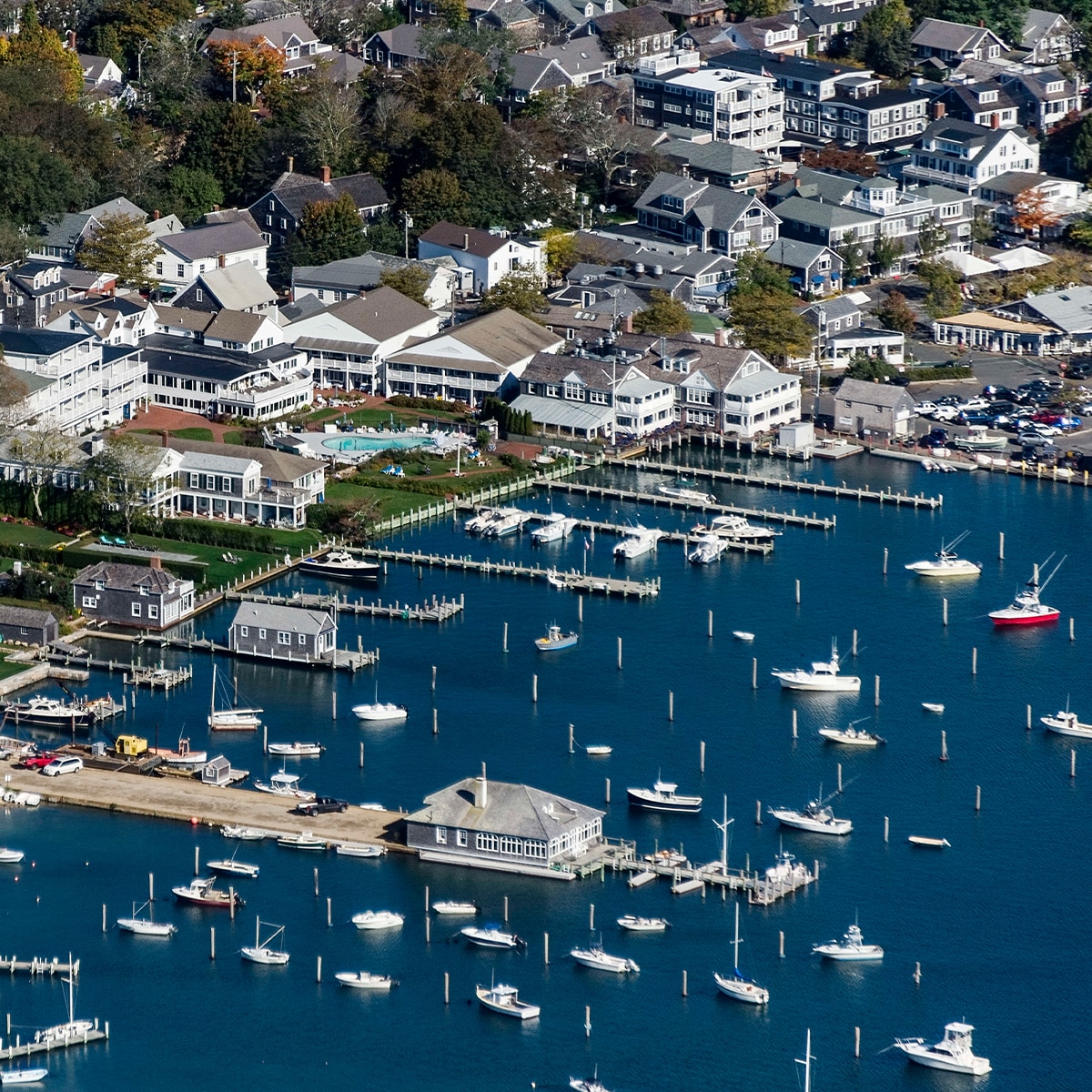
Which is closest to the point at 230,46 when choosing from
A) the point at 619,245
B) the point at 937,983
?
the point at 619,245

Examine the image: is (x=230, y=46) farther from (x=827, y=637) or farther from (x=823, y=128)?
(x=827, y=637)

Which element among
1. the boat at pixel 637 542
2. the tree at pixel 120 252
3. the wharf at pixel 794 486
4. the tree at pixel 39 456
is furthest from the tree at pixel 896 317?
the tree at pixel 39 456

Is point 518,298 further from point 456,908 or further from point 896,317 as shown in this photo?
point 456,908

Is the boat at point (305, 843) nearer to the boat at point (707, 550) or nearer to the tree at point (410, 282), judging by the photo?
the boat at point (707, 550)

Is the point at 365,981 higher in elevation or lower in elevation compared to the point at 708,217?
lower

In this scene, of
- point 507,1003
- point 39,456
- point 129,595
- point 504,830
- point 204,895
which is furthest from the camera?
point 39,456

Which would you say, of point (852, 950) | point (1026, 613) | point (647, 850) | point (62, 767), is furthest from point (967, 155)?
point (852, 950)
